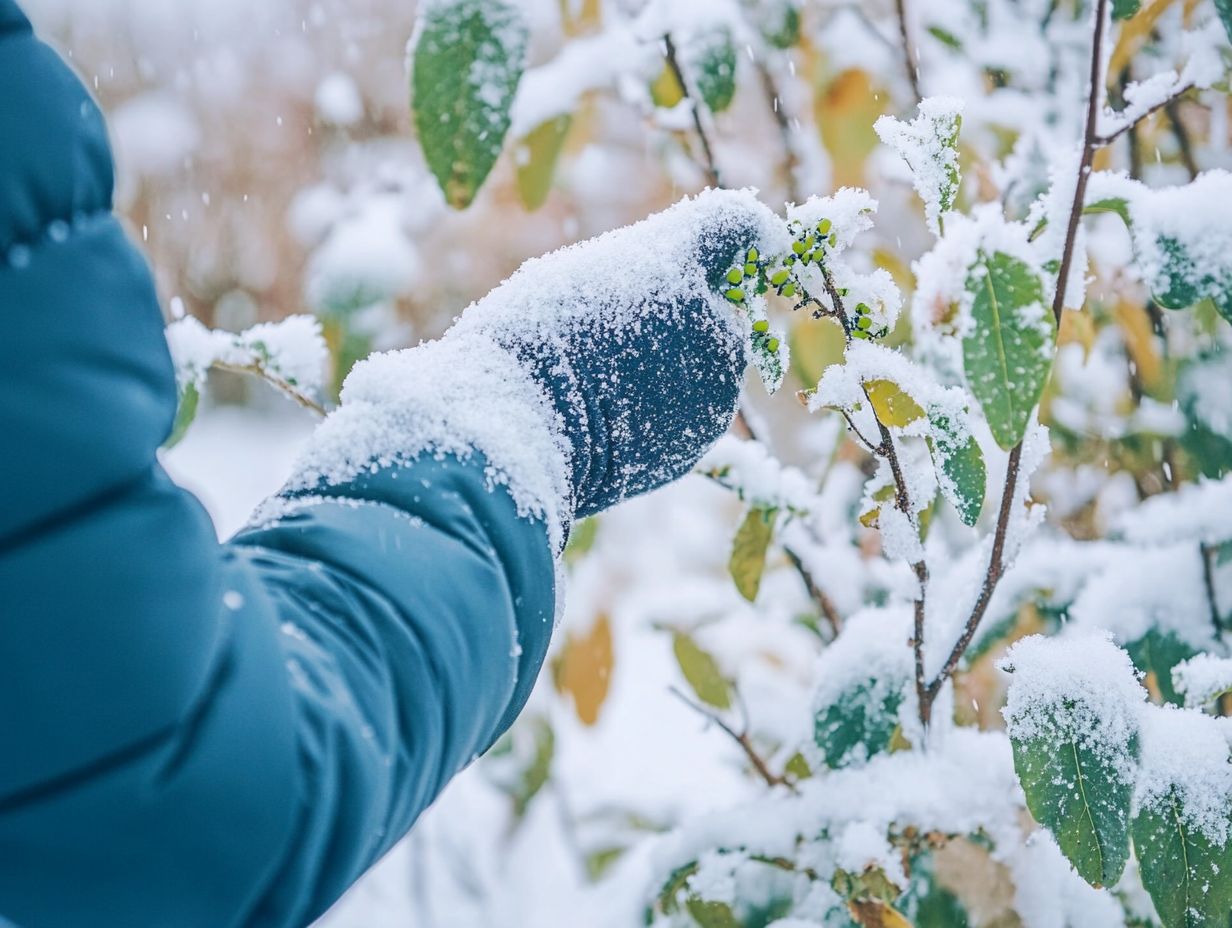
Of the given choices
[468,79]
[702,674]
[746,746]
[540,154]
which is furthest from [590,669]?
[468,79]

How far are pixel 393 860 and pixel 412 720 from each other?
1.89 meters

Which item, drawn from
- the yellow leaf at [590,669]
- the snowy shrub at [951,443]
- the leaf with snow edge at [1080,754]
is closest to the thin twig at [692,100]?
the snowy shrub at [951,443]

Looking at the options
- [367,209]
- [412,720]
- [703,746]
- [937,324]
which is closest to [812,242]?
[937,324]

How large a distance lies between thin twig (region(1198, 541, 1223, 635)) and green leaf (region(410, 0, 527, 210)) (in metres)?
0.61

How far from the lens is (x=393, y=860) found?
2102mm

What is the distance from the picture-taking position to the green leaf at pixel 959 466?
468mm

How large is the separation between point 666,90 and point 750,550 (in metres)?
0.44

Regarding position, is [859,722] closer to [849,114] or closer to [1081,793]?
[1081,793]

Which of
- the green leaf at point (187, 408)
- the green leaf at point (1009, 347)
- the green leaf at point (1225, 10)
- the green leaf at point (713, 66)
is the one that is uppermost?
the green leaf at point (1225, 10)

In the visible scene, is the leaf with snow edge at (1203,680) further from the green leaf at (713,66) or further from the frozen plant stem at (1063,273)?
the green leaf at (713,66)

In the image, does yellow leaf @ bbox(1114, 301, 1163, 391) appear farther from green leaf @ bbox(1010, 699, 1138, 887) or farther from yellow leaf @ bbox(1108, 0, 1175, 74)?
green leaf @ bbox(1010, 699, 1138, 887)

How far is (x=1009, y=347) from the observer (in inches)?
16.7

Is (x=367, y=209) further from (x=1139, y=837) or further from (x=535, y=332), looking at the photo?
(x=1139, y=837)

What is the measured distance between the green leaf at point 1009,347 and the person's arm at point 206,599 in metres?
0.19
